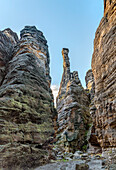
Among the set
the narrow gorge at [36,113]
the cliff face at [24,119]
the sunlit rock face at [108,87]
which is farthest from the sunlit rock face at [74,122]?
the cliff face at [24,119]

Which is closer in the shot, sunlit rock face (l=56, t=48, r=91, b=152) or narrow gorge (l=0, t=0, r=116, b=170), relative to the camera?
narrow gorge (l=0, t=0, r=116, b=170)

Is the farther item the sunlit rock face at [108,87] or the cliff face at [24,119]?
the sunlit rock face at [108,87]

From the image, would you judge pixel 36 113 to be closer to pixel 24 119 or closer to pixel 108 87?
pixel 24 119

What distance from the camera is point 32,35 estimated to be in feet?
55.0

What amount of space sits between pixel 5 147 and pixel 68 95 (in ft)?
86.8

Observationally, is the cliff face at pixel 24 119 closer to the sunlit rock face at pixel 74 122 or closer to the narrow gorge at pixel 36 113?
the narrow gorge at pixel 36 113

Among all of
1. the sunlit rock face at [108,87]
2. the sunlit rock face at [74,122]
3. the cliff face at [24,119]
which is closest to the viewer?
the cliff face at [24,119]

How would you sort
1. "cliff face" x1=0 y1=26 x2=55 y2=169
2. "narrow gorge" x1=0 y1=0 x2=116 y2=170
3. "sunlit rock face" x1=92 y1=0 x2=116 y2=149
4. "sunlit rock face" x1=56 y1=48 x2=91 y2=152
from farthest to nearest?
"sunlit rock face" x1=56 y1=48 x2=91 y2=152 → "sunlit rock face" x1=92 y1=0 x2=116 y2=149 → "narrow gorge" x1=0 y1=0 x2=116 y2=170 → "cliff face" x1=0 y1=26 x2=55 y2=169

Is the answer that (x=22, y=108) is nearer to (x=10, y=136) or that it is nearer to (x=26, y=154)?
(x=10, y=136)

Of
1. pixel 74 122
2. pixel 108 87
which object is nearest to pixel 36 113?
pixel 108 87

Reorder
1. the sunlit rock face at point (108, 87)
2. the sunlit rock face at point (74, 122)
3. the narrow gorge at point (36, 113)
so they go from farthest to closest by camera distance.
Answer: the sunlit rock face at point (74, 122), the sunlit rock face at point (108, 87), the narrow gorge at point (36, 113)

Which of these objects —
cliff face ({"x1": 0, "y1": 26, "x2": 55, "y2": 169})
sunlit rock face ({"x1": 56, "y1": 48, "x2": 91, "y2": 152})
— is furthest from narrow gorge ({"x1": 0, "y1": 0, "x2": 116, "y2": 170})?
sunlit rock face ({"x1": 56, "y1": 48, "x2": 91, "y2": 152})

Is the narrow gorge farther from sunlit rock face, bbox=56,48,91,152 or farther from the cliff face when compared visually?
sunlit rock face, bbox=56,48,91,152

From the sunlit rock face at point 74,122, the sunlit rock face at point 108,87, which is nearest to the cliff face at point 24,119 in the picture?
the sunlit rock face at point 108,87
